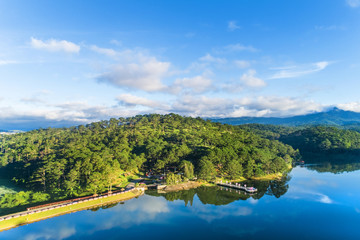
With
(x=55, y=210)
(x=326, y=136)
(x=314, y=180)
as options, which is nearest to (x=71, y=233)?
(x=55, y=210)

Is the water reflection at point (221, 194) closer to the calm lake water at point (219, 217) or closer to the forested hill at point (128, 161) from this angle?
the calm lake water at point (219, 217)

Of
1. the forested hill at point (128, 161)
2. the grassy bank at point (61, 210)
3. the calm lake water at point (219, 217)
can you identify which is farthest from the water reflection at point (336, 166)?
the grassy bank at point (61, 210)

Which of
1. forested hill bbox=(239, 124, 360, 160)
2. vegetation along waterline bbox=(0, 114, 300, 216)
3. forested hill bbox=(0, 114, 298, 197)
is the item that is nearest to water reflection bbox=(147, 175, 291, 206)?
vegetation along waterline bbox=(0, 114, 300, 216)

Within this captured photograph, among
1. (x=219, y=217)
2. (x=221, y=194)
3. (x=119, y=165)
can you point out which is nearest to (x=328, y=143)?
(x=221, y=194)

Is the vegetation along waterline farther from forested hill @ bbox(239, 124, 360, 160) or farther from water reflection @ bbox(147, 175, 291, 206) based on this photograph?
forested hill @ bbox(239, 124, 360, 160)

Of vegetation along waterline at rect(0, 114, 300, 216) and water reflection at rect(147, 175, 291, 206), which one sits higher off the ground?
vegetation along waterline at rect(0, 114, 300, 216)

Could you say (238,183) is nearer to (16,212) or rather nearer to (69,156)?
(69,156)
